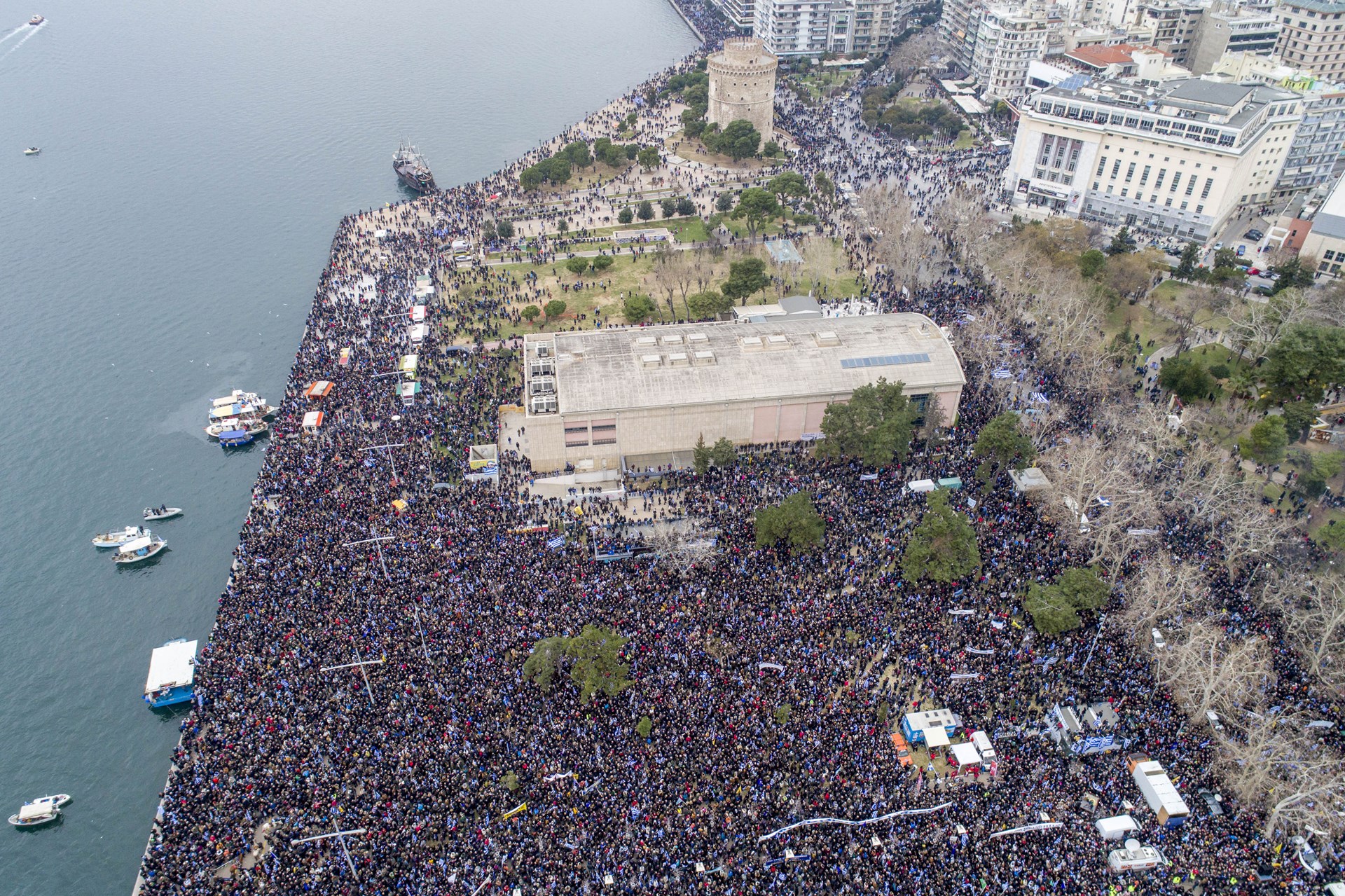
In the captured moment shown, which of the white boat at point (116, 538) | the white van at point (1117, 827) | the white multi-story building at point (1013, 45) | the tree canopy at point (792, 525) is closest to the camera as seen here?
the white van at point (1117, 827)

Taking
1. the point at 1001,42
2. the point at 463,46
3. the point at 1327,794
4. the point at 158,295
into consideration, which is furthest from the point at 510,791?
the point at 463,46

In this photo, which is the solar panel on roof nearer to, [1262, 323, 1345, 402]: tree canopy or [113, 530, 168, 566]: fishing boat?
[1262, 323, 1345, 402]: tree canopy

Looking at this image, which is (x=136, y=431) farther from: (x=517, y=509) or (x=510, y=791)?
(x=510, y=791)

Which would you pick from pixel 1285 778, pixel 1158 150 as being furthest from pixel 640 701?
pixel 1158 150

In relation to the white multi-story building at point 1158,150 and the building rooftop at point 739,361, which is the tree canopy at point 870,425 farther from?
the white multi-story building at point 1158,150

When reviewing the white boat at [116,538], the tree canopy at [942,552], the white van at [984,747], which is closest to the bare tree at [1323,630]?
the tree canopy at [942,552]

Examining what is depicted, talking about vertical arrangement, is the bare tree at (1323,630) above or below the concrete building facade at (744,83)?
below
